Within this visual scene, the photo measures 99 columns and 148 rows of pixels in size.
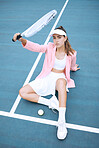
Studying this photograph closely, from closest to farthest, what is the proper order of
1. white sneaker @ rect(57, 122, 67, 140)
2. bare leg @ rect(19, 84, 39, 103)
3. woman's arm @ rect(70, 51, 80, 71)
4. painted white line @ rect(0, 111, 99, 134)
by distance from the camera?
white sneaker @ rect(57, 122, 67, 140)
painted white line @ rect(0, 111, 99, 134)
bare leg @ rect(19, 84, 39, 103)
woman's arm @ rect(70, 51, 80, 71)

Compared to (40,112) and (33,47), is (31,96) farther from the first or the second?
(33,47)

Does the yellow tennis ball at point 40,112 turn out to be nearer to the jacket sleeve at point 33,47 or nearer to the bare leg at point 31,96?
the bare leg at point 31,96

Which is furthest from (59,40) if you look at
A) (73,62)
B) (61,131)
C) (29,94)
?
(61,131)

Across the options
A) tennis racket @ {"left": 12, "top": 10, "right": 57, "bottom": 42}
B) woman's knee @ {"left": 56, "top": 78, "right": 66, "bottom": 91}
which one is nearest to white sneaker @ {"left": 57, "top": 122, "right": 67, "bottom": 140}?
woman's knee @ {"left": 56, "top": 78, "right": 66, "bottom": 91}

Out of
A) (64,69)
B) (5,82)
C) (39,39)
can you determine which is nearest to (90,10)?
(39,39)

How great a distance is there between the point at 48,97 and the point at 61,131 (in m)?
0.75

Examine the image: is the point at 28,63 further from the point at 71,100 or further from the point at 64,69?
the point at 71,100

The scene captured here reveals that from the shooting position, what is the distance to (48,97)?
109 inches

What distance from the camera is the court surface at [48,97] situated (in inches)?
87.3

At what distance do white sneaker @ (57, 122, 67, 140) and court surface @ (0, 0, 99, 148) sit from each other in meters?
0.08

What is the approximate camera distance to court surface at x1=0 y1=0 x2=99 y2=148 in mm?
2217

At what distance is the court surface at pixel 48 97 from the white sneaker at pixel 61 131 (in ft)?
0.25

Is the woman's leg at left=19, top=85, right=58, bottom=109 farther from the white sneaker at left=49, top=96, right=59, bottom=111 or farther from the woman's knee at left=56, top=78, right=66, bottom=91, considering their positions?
the woman's knee at left=56, top=78, right=66, bottom=91

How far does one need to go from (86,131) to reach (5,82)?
6.45 feet
